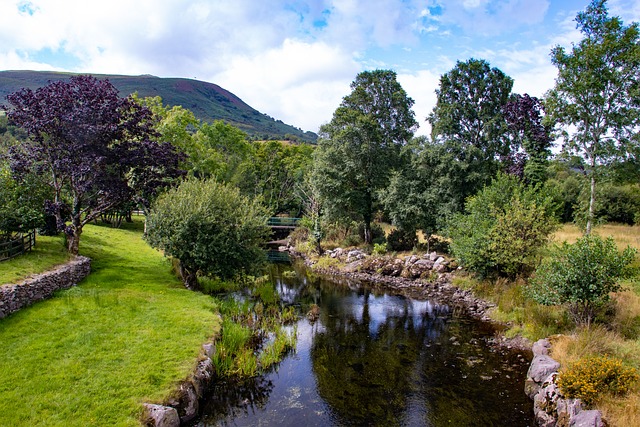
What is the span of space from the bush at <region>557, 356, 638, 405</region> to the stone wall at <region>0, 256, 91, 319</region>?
68.3 ft

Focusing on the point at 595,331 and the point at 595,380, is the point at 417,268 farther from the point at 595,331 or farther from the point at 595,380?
the point at 595,380

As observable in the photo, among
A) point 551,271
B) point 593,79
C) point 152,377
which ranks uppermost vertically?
point 593,79

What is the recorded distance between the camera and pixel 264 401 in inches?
529

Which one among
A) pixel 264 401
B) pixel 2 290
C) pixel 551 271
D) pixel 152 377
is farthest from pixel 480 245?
pixel 2 290

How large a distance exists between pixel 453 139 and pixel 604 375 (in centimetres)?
2831

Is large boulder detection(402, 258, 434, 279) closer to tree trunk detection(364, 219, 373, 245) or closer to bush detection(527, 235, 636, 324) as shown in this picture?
tree trunk detection(364, 219, 373, 245)

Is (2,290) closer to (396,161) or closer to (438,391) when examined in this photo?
(438,391)

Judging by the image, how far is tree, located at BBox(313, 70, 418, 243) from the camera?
132ft

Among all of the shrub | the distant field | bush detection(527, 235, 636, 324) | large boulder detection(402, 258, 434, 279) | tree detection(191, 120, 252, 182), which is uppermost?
tree detection(191, 120, 252, 182)

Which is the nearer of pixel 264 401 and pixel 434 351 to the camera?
pixel 264 401

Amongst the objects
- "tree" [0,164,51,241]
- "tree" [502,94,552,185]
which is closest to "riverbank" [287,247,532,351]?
"tree" [502,94,552,185]

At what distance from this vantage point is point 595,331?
1530 centimetres

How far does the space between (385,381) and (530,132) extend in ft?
99.2

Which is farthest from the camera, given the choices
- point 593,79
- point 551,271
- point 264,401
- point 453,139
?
point 453,139
